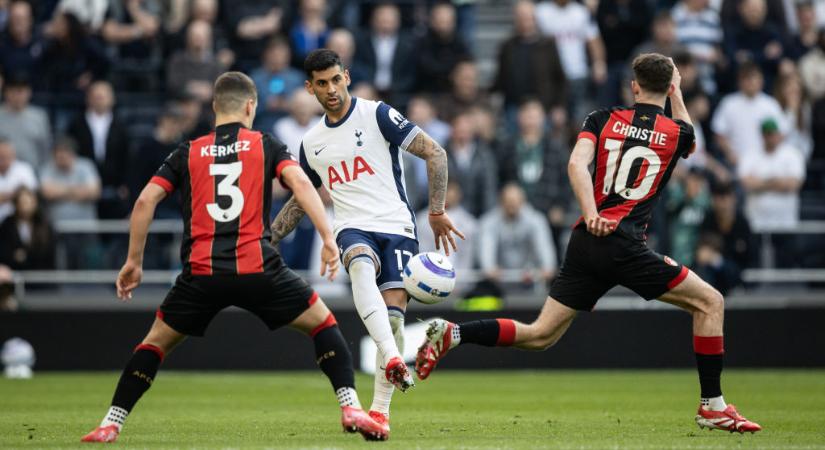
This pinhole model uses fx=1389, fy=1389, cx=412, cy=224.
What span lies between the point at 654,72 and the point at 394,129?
69.5 inches

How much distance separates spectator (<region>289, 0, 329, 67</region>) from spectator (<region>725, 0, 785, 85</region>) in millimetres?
5976

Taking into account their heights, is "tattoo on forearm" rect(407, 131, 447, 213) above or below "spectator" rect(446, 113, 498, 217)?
above

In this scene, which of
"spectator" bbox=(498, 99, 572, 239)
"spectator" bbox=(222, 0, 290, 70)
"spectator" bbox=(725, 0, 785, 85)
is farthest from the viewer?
"spectator" bbox=(725, 0, 785, 85)

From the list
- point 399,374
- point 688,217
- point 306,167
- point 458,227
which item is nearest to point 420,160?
point 458,227

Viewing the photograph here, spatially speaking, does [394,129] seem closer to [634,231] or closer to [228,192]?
[228,192]

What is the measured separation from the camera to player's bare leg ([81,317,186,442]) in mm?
8047

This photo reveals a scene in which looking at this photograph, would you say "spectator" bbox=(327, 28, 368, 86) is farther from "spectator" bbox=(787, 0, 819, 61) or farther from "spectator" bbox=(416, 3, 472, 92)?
"spectator" bbox=(787, 0, 819, 61)

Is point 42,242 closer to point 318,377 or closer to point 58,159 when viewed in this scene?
point 58,159

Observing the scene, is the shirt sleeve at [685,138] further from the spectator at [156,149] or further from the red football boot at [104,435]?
the spectator at [156,149]

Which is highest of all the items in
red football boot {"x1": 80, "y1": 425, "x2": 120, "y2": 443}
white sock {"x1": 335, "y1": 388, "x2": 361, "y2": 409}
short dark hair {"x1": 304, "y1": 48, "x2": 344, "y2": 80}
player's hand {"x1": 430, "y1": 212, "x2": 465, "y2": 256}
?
short dark hair {"x1": 304, "y1": 48, "x2": 344, "y2": 80}

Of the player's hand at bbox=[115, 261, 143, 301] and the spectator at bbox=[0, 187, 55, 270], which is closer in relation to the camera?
the player's hand at bbox=[115, 261, 143, 301]

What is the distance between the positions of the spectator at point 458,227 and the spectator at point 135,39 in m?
4.85

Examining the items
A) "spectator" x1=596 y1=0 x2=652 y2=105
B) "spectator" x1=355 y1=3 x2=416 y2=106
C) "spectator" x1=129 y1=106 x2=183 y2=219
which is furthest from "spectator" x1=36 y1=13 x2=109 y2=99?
→ "spectator" x1=596 y1=0 x2=652 y2=105

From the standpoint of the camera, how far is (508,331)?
377 inches
